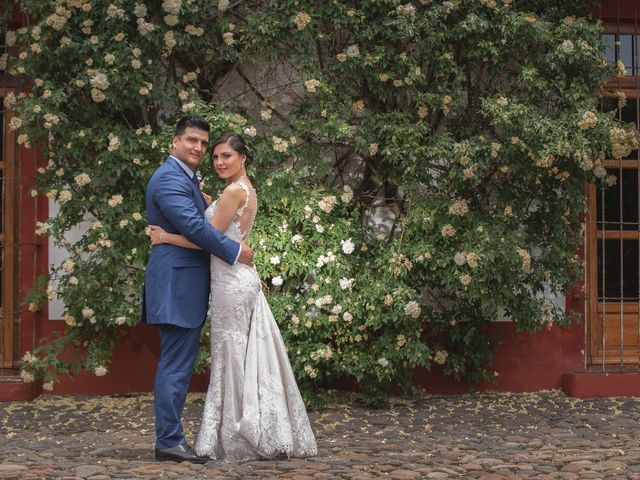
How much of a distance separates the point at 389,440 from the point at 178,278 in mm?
1740

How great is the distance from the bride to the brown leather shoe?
56 mm

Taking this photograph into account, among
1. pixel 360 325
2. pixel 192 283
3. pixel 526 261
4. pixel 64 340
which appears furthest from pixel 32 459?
pixel 526 261

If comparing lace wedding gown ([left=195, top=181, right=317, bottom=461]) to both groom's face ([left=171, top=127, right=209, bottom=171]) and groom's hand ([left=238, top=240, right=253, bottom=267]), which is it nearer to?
groom's hand ([left=238, top=240, right=253, bottom=267])

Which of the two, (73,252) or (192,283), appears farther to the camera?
(73,252)

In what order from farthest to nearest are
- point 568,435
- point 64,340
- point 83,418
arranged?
point 64,340, point 83,418, point 568,435

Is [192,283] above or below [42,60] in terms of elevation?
below

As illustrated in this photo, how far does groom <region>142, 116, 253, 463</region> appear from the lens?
5227 mm

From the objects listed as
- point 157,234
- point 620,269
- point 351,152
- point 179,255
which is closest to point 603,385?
point 620,269

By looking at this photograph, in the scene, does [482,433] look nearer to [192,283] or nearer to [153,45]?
[192,283]

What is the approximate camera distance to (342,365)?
279 inches

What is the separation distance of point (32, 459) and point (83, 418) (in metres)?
1.37

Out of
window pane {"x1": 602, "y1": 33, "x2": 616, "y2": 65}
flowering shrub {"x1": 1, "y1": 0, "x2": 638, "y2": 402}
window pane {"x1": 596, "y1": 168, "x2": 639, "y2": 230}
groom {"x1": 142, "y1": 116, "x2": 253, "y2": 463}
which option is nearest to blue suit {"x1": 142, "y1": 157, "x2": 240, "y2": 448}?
groom {"x1": 142, "y1": 116, "x2": 253, "y2": 463}

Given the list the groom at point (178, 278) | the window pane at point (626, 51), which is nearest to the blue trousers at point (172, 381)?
the groom at point (178, 278)

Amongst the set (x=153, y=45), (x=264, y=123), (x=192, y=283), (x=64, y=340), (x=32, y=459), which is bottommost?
(x=32, y=459)
